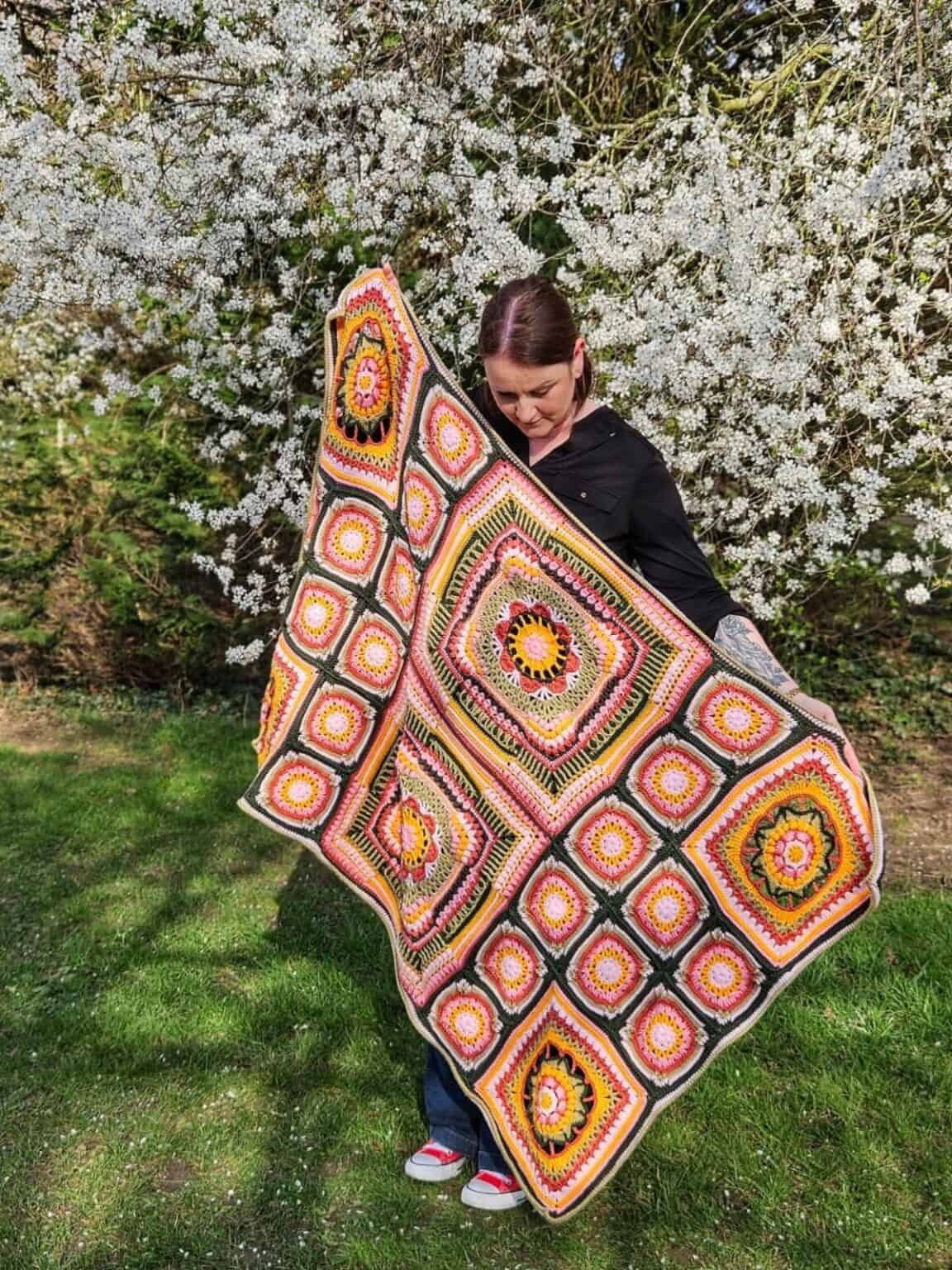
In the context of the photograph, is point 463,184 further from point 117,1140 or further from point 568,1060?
point 117,1140

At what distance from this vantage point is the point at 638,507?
2.06m

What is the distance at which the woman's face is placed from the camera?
6.46 ft

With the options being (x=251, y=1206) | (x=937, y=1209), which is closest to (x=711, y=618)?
(x=937, y=1209)

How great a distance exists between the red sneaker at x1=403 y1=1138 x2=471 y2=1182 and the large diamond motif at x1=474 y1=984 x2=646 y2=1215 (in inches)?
11.7

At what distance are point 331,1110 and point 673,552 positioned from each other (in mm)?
1755

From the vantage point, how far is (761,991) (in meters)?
2.01

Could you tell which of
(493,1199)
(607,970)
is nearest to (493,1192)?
(493,1199)

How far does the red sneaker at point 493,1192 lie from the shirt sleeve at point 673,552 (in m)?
1.39

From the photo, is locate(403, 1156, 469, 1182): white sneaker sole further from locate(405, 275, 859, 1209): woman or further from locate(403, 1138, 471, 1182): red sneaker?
locate(405, 275, 859, 1209): woman

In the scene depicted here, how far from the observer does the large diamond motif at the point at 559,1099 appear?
2152 mm

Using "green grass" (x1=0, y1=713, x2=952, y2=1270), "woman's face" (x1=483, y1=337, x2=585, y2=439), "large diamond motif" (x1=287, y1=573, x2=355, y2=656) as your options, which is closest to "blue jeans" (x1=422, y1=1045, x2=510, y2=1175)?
"green grass" (x1=0, y1=713, x2=952, y2=1270)

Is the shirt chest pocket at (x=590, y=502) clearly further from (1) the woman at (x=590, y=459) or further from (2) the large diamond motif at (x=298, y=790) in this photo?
(2) the large diamond motif at (x=298, y=790)

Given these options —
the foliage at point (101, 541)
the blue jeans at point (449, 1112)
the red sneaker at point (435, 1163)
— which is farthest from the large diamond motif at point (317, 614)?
the foliage at point (101, 541)

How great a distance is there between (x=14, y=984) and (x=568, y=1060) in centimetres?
201
